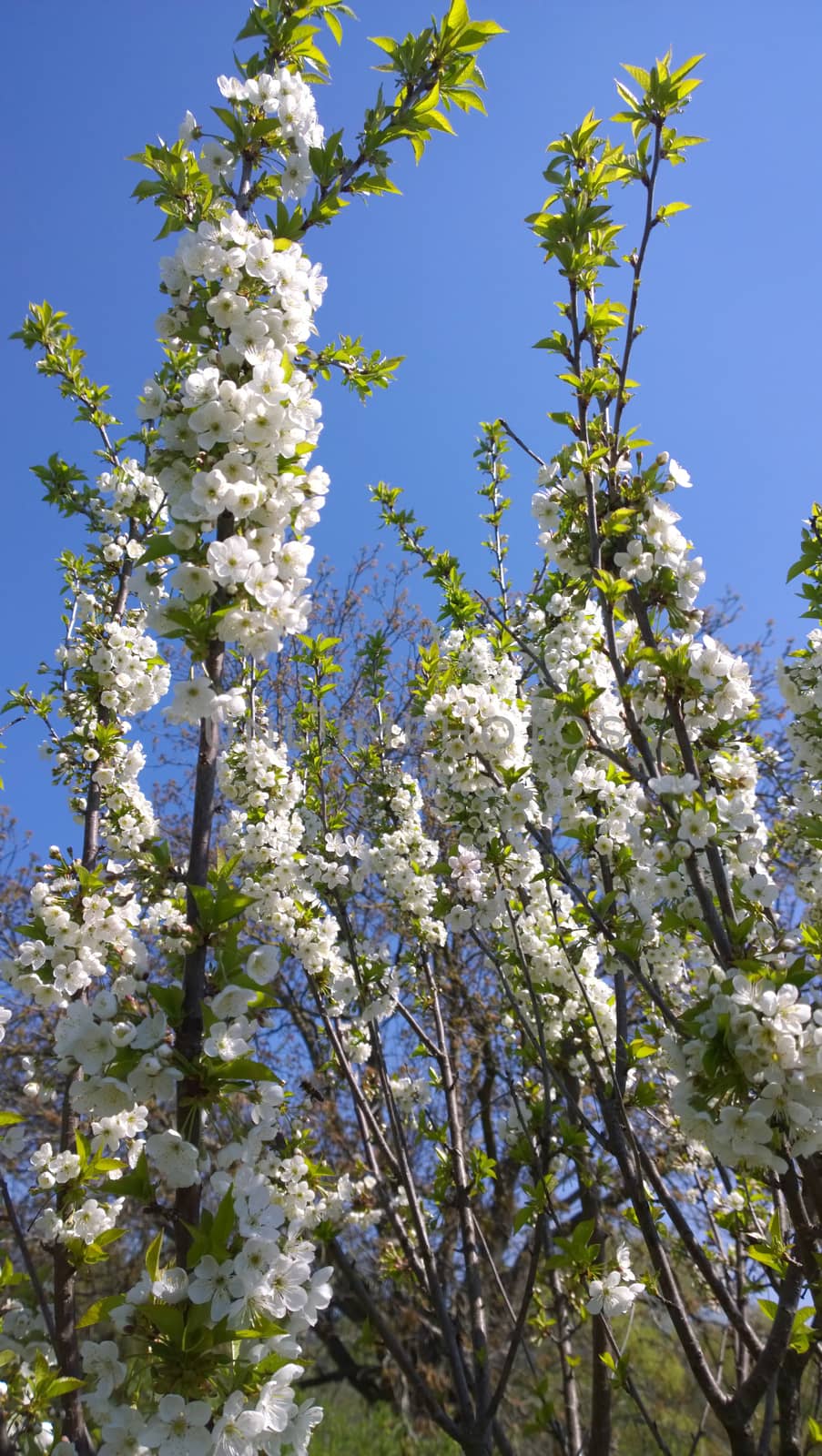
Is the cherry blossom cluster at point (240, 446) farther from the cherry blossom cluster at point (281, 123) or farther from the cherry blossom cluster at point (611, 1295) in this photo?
the cherry blossom cluster at point (611, 1295)

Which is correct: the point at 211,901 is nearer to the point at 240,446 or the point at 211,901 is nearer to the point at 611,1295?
the point at 240,446

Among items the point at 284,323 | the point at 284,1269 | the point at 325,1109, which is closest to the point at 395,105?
the point at 284,323

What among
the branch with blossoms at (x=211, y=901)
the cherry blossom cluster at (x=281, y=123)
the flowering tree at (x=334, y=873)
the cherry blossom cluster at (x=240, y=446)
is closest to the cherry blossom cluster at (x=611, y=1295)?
the flowering tree at (x=334, y=873)

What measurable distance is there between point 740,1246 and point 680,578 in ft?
10.1

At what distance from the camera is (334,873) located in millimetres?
4273

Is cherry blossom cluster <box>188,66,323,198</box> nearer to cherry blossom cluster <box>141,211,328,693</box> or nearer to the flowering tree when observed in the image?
the flowering tree

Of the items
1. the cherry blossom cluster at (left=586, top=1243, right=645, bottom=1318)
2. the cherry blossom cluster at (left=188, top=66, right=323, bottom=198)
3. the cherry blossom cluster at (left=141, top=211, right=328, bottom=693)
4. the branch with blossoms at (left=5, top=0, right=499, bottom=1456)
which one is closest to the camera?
the branch with blossoms at (left=5, top=0, right=499, bottom=1456)

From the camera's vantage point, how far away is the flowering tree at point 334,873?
1.71 metres

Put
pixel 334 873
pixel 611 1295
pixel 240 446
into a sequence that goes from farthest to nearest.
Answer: pixel 334 873 → pixel 611 1295 → pixel 240 446

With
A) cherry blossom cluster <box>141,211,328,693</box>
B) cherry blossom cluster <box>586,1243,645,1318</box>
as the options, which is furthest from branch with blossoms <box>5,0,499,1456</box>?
cherry blossom cluster <box>586,1243,645,1318</box>

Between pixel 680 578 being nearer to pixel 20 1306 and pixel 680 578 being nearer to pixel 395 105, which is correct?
pixel 395 105

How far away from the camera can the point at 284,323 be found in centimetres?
205

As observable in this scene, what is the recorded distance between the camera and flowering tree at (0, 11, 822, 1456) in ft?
5.62

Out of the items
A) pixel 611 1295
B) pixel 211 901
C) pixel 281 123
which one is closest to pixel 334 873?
pixel 611 1295
